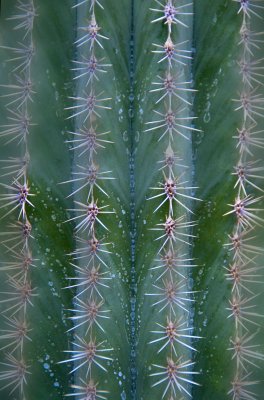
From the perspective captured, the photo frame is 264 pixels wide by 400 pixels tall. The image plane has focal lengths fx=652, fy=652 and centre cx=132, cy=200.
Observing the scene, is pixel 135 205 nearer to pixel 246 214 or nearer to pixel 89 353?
pixel 246 214

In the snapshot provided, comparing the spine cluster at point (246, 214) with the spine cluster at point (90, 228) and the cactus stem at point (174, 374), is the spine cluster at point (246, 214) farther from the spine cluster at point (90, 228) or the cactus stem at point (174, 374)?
the spine cluster at point (90, 228)

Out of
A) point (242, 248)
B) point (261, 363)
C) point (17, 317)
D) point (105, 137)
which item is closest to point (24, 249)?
point (17, 317)

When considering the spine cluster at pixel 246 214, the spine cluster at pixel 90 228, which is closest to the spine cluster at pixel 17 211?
the spine cluster at pixel 90 228

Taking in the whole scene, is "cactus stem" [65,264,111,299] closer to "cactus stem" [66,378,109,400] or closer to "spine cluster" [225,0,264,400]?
"cactus stem" [66,378,109,400]

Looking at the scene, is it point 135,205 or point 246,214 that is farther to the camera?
point 135,205

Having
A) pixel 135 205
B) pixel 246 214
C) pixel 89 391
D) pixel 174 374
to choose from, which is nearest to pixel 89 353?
pixel 89 391

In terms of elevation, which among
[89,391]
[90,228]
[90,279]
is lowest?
[89,391]

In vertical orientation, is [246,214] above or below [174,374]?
above

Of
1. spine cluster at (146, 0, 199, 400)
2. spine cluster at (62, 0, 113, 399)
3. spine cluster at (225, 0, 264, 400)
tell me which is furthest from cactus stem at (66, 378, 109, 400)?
spine cluster at (225, 0, 264, 400)
